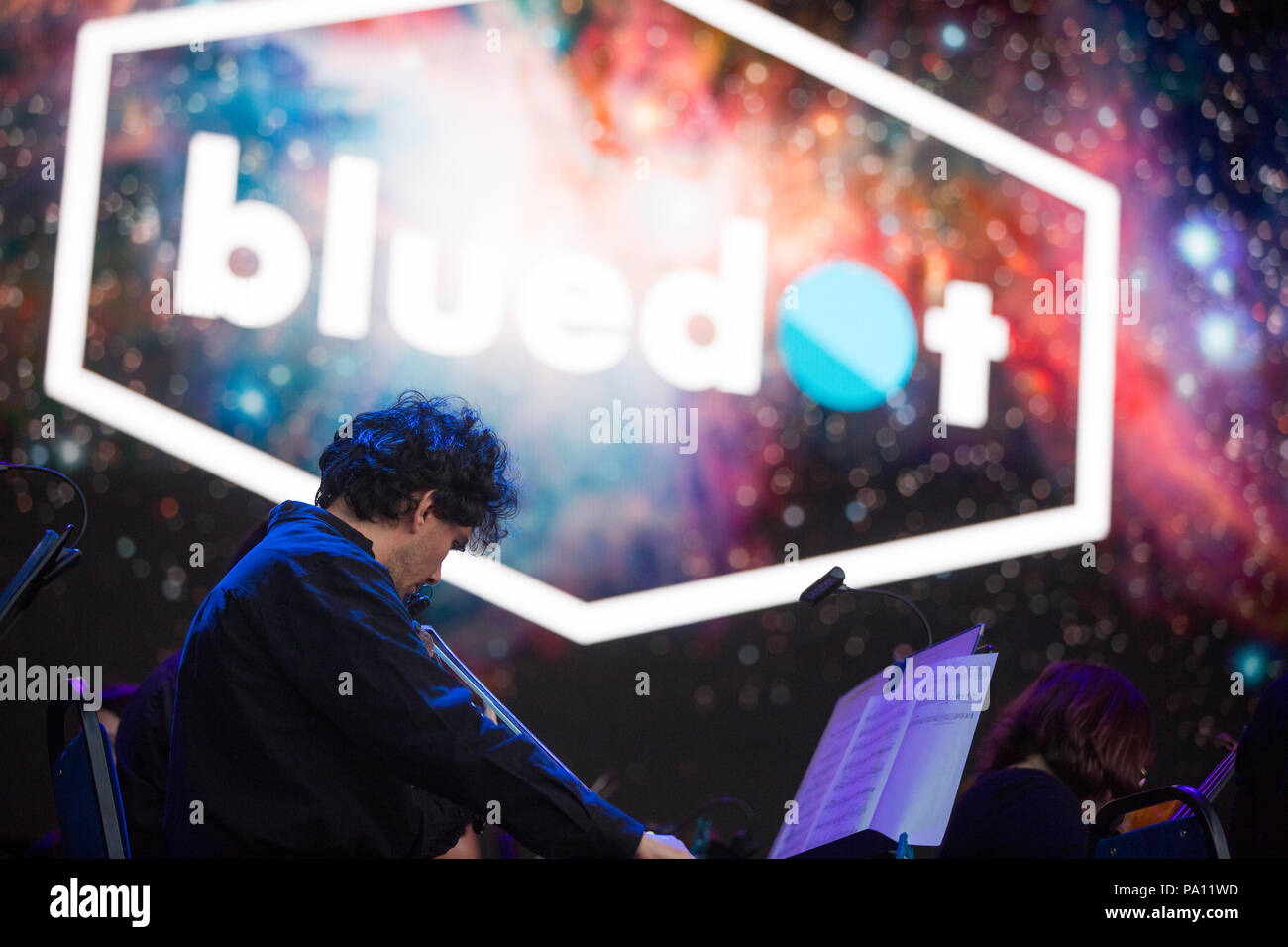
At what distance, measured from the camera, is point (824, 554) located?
379 centimetres

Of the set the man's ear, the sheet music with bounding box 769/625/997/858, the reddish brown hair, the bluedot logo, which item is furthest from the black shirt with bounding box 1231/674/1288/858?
the bluedot logo

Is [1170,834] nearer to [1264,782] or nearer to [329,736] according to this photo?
[1264,782]

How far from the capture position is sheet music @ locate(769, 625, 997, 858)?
159 cm

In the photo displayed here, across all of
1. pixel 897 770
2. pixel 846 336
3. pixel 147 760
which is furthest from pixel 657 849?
pixel 846 336

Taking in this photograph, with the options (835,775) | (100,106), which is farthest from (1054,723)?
(100,106)

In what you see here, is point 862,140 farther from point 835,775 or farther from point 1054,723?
point 835,775

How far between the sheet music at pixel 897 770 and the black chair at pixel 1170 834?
0.29 metres

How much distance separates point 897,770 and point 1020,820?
649 millimetres

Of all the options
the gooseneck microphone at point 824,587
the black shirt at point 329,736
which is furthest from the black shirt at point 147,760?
the gooseneck microphone at point 824,587

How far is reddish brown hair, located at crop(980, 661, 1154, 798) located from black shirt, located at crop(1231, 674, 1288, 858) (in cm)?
19

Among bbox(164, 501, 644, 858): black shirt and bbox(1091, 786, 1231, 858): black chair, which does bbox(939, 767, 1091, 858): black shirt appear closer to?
bbox(1091, 786, 1231, 858): black chair

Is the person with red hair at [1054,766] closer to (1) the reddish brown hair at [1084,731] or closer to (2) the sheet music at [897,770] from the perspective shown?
(1) the reddish brown hair at [1084,731]

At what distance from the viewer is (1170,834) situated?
1659 mm

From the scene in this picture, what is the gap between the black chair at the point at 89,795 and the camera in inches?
56.4
